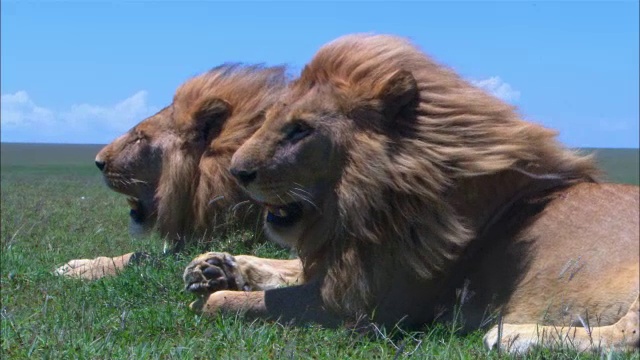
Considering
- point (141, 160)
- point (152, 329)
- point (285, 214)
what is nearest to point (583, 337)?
point (285, 214)

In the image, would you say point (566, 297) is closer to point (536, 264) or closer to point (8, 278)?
point (536, 264)

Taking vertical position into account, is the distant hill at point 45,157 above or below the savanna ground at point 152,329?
below

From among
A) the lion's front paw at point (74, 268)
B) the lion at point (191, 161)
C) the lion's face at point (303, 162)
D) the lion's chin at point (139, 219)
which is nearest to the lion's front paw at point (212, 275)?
the lion's face at point (303, 162)

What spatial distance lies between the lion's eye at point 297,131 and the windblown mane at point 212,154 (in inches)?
53.5

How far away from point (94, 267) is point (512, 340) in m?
2.88

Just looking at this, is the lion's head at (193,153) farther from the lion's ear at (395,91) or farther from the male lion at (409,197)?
the lion's ear at (395,91)

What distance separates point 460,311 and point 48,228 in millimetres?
4718

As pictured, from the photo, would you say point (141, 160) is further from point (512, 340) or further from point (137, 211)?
point (512, 340)

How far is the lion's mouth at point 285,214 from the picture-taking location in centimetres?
442

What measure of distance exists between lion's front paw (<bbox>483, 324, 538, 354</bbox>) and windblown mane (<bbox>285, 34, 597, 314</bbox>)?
524 mm

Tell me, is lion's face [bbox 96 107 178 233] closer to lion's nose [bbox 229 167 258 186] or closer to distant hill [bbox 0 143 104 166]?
lion's nose [bbox 229 167 258 186]

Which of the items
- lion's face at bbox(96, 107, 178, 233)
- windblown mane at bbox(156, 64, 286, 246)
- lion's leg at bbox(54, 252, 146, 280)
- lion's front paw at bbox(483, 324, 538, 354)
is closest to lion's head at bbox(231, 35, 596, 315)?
lion's front paw at bbox(483, 324, 538, 354)

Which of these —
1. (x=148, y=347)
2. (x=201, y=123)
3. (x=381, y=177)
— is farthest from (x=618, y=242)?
(x=201, y=123)

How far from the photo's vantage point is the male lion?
13.6 ft
